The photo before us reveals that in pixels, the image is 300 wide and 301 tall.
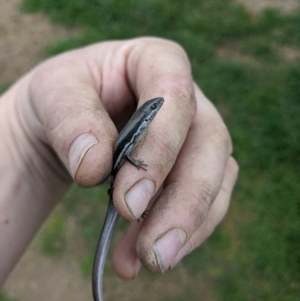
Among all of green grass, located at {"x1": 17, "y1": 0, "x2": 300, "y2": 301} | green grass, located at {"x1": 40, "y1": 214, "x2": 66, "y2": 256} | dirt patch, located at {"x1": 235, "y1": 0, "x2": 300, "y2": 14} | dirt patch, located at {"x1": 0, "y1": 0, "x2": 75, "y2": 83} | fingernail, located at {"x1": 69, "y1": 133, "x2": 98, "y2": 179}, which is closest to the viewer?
fingernail, located at {"x1": 69, "y1": 133, "x2": 98, "y2": 179}

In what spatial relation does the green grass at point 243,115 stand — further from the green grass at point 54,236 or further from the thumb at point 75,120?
the thumb at point 75,120

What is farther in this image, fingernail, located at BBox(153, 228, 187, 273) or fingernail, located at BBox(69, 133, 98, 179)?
fingernail, located at BBox(153, 228, 187, 273)

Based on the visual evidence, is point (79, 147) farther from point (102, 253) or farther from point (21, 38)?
point (21, 38)

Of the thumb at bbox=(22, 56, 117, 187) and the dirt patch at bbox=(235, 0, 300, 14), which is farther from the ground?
the thumb at bbox=(22, 56, 117, 187)

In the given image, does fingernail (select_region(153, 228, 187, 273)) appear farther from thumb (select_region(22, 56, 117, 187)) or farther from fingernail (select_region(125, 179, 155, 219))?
thumb (select_region(22, 56, 117, 187))

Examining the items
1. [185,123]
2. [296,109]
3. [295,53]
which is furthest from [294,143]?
[185,123]

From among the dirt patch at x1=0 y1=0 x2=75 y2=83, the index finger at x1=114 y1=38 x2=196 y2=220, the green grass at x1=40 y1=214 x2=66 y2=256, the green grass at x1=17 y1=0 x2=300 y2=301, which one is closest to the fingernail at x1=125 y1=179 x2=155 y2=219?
the index finger at x1=114 y1=38 x2=196 y2=220

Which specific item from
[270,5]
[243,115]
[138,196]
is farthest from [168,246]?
[270,5]
